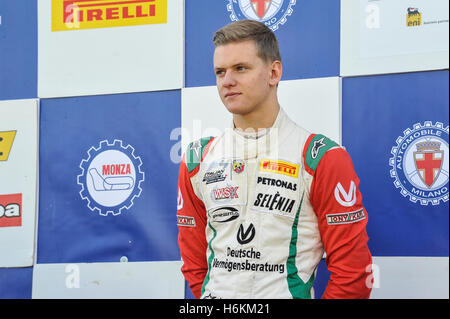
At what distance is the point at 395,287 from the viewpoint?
2404mm

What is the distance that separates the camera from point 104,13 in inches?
115

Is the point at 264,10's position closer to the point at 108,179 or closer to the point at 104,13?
the point at 104,13

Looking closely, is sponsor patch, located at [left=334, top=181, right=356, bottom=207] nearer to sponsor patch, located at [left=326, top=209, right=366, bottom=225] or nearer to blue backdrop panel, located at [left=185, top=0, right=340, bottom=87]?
sponsor patch, located at [left=326, top=209, right=366, bottom=225]

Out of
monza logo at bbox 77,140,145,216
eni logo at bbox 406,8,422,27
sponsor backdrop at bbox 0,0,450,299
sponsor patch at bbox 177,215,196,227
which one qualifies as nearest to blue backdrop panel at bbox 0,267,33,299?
sponsor backdrop at bbox 0,0,450,299

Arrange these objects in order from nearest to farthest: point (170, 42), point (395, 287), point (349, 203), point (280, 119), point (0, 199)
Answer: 1. point (349, 203)
2. point (280, 119)
3. point (395, 287)
4. point (170, 42)
5. point (0, 199)

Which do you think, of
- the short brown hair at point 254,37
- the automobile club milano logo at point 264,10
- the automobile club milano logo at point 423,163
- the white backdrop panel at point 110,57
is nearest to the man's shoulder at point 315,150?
the short brown hair at point 254,37

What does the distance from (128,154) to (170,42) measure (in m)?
0.53

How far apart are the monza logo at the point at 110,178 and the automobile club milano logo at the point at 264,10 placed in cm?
76

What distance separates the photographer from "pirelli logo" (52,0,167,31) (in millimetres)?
2842

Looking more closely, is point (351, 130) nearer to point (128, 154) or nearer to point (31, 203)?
point (128, 154)

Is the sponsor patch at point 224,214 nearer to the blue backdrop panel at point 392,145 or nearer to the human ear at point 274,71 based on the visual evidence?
the human ear at point 274,71

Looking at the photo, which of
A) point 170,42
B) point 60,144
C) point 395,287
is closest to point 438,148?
point 395,287

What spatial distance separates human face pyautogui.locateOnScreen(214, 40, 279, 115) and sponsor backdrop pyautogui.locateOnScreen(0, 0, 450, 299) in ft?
1.49
